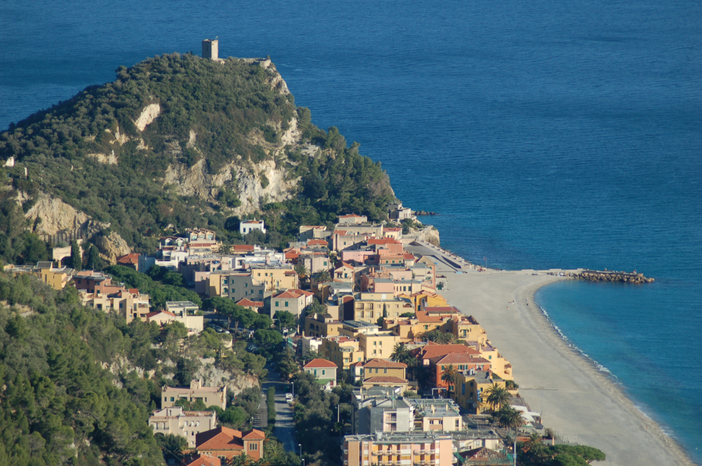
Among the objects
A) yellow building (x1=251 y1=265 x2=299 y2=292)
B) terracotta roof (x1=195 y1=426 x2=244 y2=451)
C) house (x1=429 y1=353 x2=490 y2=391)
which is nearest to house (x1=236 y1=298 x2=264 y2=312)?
yellow building (x1=251 y1=265 x2=299 y2=292)

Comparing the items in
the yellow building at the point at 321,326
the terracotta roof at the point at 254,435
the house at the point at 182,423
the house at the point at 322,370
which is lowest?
the terracotta roof at the point at 254,435

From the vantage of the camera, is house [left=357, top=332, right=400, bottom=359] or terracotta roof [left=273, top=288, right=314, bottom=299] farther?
terracotta roof [left=273, top=288, right=314, bottom=299]

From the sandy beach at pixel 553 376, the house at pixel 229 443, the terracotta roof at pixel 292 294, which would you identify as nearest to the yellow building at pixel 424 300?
the sandy beach at pixel 553 376

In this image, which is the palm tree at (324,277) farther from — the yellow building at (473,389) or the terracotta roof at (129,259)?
the yellow building at (473,389)

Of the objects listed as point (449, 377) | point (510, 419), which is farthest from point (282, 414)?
point (510, 419)

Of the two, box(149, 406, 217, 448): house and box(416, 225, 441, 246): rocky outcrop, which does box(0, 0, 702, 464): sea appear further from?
box(149, 406, 217, 448): house

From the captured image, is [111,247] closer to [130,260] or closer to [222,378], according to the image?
[130,260]

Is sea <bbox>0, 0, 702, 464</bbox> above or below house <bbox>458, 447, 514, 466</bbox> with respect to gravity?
above
